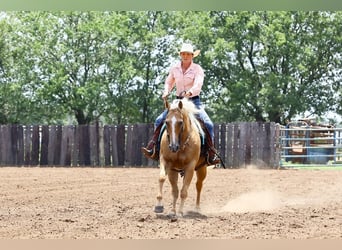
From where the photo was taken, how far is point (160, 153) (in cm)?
830

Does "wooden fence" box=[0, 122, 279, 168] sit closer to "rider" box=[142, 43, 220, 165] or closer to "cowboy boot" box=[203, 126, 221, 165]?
"cowboy boot" box=[203, 126, 221, 165]

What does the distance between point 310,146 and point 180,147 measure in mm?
13628

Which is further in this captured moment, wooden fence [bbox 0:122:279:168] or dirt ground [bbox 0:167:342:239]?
wooden fence [bbox 0:122:279:168]

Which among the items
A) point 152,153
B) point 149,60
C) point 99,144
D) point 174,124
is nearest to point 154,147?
point 152,153

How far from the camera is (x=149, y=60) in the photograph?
2820 centimetres

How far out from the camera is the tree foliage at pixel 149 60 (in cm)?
2788

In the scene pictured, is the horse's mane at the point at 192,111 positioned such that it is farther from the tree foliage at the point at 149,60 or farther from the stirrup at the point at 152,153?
the tree foliage at the point at 149,60

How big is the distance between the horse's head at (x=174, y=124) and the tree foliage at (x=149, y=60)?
64.7ft

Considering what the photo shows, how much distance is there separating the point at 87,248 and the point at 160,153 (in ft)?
8.64

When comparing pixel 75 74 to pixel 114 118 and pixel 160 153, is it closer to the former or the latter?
pixel 114 118

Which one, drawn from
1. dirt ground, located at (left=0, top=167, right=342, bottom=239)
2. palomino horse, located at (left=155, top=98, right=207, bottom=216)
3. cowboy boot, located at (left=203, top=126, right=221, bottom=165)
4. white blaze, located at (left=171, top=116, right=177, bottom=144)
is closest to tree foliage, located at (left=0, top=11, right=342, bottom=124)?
dirt ground, located at (left=0, top=167, right=342, bottom=239)

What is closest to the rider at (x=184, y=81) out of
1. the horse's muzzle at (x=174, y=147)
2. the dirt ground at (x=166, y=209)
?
the horse's muzzle at (x=174, y=147)

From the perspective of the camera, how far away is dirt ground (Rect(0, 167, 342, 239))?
6.84 meters

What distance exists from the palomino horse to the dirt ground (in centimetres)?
37
